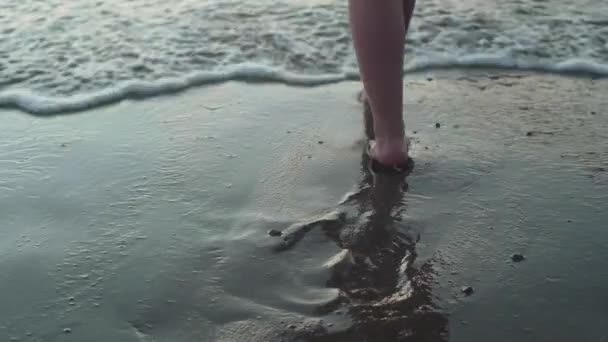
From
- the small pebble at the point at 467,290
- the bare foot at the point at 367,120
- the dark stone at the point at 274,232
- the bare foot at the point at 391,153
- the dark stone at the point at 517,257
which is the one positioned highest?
the bare foot at the point at 391,153

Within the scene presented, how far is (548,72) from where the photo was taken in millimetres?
2980

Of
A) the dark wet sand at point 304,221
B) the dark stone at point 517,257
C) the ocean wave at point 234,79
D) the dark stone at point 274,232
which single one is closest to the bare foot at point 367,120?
the dark wet sand at point 304,221

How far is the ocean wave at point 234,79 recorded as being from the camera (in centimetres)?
283

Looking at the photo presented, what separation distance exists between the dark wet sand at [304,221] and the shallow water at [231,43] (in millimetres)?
222

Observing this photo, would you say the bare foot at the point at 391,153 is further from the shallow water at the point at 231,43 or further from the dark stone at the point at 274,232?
the shallow water at the point at 231,43

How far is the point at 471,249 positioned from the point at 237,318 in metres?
0.60

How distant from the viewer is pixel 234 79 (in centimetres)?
301

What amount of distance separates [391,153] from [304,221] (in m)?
0.39

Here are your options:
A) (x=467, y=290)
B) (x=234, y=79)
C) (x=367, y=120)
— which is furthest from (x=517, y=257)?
(x=234, y=79)

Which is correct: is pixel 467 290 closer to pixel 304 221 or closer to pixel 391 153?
pixel 304 221

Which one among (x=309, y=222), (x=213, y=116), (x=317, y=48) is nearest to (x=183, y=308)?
(x=309, y=222)

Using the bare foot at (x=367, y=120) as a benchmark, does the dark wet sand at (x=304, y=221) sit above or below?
above

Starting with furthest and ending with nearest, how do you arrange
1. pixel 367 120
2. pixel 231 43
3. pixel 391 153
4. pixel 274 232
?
1. pixel 231 43
2. pixel 367 120
3. pixel 391 153
4. pixel 274 232

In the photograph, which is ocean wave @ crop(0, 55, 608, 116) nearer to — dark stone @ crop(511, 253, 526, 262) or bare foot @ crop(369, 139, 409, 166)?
bare foot @ crop(369, 139, 409, 166)
